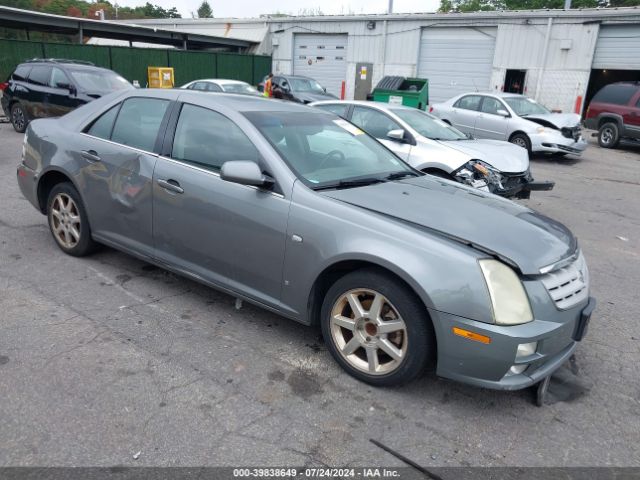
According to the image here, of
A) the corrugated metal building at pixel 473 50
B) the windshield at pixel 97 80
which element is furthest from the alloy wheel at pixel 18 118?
the corrugated metal building at pixel 473 50

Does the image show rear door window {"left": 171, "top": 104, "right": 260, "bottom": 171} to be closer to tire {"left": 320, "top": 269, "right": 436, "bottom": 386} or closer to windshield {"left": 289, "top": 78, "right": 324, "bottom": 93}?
tire {"left": 320, "top": 269, "right": 436, "bottom": 386}

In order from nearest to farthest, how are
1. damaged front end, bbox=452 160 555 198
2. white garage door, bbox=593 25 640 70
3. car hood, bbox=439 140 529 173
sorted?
damaged front end, bbox=452 160 555 198
car hood, bbox=439 140 529 173
white garage door, bbox=593 25 640 70

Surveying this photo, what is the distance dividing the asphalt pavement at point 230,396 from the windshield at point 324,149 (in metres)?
1.17

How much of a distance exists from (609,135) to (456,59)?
10.5 metres

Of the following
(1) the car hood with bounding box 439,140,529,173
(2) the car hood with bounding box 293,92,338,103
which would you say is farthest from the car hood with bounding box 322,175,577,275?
(2) the car hood with bounding box 293,92,338,103

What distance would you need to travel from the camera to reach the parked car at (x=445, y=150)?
23.3ft

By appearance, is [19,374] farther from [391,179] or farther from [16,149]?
[16,149]

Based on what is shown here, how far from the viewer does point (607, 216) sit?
7.86m

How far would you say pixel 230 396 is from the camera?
300 cm

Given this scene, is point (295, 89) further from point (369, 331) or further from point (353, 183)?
point (369, 331)

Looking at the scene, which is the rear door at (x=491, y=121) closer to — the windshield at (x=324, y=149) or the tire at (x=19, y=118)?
the windshield at (x=324, y=149)

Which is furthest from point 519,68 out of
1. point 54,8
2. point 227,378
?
point 54,8

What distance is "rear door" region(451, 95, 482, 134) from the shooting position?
1359 centimetres

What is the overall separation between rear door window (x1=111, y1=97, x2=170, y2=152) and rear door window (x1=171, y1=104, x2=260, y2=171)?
0.26 metres
